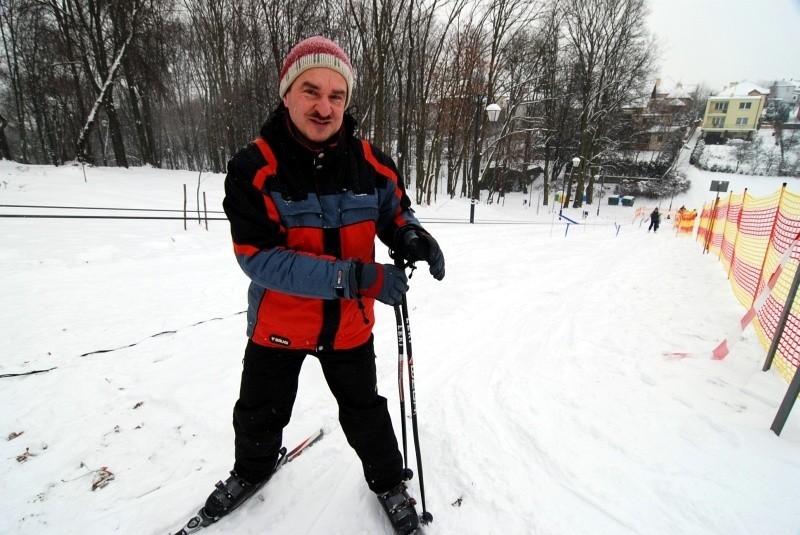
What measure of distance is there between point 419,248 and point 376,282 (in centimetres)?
32

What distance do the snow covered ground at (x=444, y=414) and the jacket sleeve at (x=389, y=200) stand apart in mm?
1497

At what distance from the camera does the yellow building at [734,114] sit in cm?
5062

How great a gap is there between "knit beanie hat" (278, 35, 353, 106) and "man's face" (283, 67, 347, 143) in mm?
22

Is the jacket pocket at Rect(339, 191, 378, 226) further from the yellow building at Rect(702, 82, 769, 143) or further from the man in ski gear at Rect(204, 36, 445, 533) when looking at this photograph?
the yellow building at Rect(702, 82, 769, 143)

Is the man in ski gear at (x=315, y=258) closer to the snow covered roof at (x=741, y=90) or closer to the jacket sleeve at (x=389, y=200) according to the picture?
the jacket sleeve at (x=389, y=200)

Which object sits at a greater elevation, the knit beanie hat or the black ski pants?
the knit beanie hat

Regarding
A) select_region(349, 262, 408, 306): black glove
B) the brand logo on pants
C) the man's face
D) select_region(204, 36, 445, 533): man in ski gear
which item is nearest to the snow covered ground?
select_region(204, 36, 445, 533): man in ski gear

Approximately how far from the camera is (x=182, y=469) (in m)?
2.26

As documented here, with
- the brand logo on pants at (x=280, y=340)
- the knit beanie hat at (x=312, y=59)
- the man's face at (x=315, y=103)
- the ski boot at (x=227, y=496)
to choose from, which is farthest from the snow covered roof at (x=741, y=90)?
the ski boot at (x=227, y=496)

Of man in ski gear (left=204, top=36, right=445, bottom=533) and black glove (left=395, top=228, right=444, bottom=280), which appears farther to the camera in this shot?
black glove (left=395, top=228, right=444, bottom=280)

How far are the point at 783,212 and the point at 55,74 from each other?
3443 centimetres

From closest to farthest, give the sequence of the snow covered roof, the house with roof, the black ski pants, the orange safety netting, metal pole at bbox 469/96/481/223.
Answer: the black ski pants → the orange safety netting → metal pole at bbox 469/96/481/223 → the house with roof → the snow covered roof

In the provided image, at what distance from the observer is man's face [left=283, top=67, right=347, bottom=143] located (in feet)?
5.10

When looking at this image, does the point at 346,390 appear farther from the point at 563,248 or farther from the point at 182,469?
the point at 563,248
